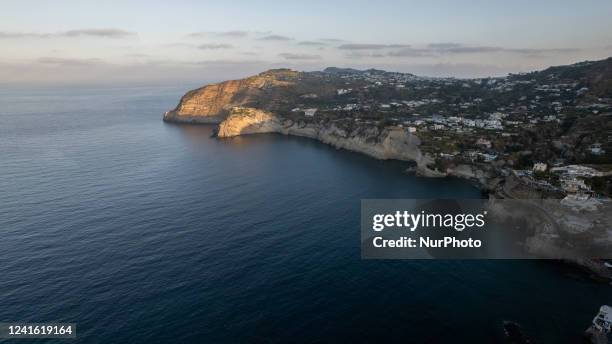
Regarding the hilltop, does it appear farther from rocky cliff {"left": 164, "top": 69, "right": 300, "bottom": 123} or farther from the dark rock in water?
the dark rock in water

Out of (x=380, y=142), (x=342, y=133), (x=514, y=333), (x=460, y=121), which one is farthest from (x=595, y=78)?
(x=514, y=333)

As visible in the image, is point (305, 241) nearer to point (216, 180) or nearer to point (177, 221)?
point (177, 221)

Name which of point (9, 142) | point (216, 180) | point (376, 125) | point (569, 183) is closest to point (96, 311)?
point (216, 180)

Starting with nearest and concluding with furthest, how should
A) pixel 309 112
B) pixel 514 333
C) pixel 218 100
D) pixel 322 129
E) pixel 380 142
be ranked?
pixel 514 333 < pixel 380 142 < pixel 322 129 < pixel 309 112 < pixel 218 100

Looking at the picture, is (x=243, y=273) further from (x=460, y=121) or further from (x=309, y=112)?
(x=309, y=112)

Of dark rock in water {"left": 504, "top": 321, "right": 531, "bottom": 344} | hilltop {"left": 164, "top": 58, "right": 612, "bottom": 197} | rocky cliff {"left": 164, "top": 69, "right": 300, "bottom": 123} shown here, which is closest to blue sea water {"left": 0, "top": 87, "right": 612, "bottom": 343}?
dark rock in water {"left": 504, "top": 321, "right": 531, "bottom": 344}

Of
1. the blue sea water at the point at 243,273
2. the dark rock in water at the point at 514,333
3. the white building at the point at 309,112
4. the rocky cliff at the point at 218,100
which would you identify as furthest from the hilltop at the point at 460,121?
the dark rock in water at the point at 514,333
